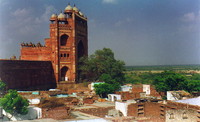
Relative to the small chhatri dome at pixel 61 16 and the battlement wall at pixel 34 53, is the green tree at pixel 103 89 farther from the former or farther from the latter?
the small chhatri dome at pixel 61 16

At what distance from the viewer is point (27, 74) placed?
1401 inches

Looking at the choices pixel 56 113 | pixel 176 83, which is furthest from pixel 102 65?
pixel 56 113

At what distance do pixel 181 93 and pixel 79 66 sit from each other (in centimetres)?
2179

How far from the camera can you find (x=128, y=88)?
34.8 meters

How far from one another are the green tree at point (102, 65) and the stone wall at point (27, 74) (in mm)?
5696

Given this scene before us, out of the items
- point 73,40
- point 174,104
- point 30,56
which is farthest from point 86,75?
point 174,104

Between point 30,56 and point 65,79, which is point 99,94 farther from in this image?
point 30,56

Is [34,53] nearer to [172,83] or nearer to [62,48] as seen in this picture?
[62,48]

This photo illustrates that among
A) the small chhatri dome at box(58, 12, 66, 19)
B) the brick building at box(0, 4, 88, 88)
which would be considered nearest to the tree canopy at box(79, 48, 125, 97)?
the brick building at box(0, 4, 88, 88)

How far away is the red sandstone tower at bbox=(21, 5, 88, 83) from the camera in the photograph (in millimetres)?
41375

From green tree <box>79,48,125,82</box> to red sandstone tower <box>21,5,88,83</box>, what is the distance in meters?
1.87

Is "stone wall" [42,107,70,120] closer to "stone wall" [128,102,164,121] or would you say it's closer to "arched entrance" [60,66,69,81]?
"stone wall" [128,102,164,121]

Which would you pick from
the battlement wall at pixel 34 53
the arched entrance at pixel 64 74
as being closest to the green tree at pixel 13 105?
the arched entrance at pixel 64 74

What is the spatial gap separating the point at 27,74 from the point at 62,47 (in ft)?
27.6
